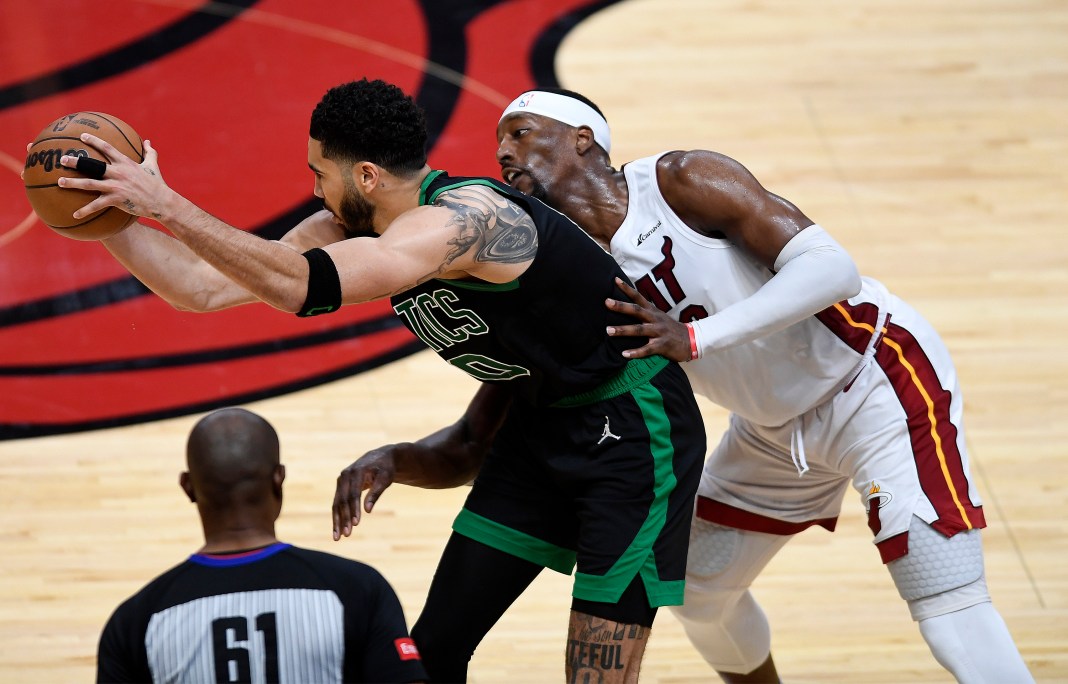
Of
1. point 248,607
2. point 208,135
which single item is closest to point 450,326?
point 248,607

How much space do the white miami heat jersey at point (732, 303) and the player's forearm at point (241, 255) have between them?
1.21 m

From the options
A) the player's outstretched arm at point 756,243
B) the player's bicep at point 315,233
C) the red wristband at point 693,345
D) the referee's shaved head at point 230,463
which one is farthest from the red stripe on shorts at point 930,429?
the referee's shaved head at point 230,463

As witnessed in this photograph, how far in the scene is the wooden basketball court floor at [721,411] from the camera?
525 cm

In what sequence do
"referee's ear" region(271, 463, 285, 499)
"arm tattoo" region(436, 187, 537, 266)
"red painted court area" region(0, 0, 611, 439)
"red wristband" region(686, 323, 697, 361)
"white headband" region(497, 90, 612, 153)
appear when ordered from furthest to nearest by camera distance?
1. "red painted court area" region(0, 0, 611, 439)
2. "white headband" region(497, 90, 612, 153)
3. "red wristband" region(686, 323, 697, 361)
4. "arm tattoo" region(436, 187, 537, 266)
5. "referee's ear" region(271, 463, 285, 499)

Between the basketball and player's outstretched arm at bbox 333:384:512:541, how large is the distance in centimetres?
94

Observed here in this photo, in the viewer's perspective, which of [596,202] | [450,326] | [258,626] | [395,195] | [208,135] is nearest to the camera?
[258,626]

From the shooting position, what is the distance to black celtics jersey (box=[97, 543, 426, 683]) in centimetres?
287

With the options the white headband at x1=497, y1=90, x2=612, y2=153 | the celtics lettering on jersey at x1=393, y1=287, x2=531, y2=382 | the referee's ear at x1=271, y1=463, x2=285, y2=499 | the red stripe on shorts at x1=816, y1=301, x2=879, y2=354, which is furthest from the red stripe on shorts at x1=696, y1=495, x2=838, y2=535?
the referee's ear at x1=271, y1=463, x2=285, y2=499

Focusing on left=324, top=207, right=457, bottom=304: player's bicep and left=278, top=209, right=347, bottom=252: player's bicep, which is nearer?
left=324, top=207, right=457, bottom=304: player's bicep

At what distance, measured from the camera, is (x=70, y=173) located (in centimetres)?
335

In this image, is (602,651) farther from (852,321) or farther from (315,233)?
(315,233)

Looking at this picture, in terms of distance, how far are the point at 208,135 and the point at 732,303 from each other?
5197 mm

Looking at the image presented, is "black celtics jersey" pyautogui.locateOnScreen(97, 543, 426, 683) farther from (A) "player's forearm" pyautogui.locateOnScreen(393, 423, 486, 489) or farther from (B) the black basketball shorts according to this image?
(A) "player's forearm" pyautogui.locateOnScreen(393, 423, 486, 489)

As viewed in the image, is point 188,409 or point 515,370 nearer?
point 515,370
